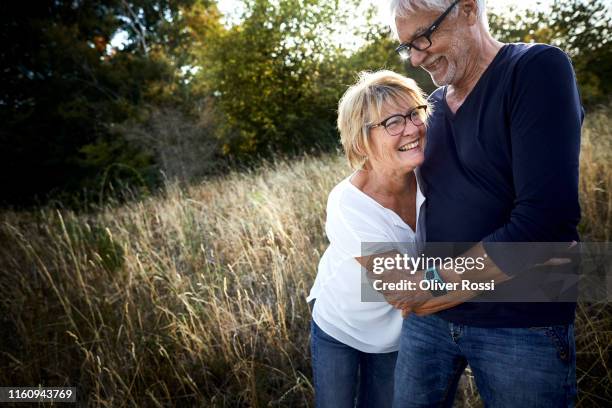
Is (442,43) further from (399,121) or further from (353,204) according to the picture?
(353,204)

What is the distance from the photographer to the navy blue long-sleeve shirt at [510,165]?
0.88 meters

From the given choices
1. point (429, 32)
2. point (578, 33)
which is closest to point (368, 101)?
point (429, 32)

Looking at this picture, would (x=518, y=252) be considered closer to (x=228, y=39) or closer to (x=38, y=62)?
(x=228, y=39)

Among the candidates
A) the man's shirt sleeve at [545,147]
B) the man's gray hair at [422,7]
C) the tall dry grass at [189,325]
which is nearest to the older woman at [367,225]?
the man's gray hair at [422,7]

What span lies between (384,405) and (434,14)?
63.0 inches

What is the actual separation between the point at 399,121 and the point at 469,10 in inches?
16.1

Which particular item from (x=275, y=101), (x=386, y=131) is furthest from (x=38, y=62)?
(x=386, y=131)

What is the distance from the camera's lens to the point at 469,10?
116cm

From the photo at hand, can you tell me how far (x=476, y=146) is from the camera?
1.05 metres

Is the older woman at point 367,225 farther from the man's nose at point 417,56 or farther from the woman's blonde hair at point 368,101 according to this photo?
the man's nose at point 417,56

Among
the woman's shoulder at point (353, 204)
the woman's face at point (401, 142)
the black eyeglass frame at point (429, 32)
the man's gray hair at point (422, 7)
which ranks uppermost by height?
the man's gray hair at point (422, 7)

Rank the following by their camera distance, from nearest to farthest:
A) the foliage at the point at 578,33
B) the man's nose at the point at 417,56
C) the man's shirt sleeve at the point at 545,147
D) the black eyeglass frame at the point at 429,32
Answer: the man's shirt sleeve at the point at 545,147 < the black eyeglass frame at the point at 429,32 < the man's nose at the point at 417,56 < the foliage at the point at 578,33

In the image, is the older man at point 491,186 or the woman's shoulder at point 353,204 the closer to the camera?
the older man at point 491,186

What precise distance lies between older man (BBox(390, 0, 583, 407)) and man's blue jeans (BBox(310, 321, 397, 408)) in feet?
0.81
